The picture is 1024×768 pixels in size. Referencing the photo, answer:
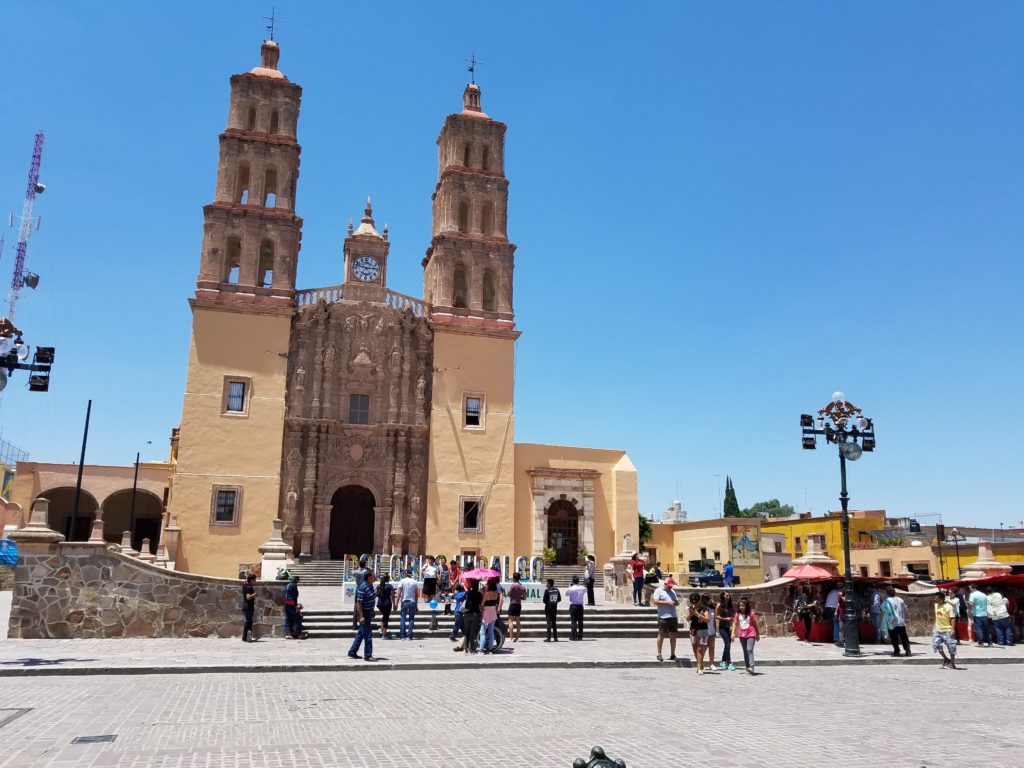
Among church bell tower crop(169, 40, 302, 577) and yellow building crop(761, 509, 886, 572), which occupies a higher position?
church bell tower crop(169, 40, 302, 577)

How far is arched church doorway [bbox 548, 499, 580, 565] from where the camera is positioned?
121 ft

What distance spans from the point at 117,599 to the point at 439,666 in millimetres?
7387

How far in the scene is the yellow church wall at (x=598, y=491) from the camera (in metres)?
36.6

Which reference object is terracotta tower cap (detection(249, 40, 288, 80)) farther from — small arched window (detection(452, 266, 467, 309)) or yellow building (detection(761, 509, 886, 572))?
yellow building (detection(761, 509, 886, 572))

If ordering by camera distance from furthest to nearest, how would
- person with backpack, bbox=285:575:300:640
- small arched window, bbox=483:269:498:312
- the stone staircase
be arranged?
1. small arched window, bbox=483:269:498:312
2. the stone staircase
3. person with backpack, bbox=285:575:300:640

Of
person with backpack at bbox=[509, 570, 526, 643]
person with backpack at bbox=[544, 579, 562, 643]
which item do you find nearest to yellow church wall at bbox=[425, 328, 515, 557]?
person with backpack at bbox=[509, 570, 526, 643]

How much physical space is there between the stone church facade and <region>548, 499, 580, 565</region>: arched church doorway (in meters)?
0.08

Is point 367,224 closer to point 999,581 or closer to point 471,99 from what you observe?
point 471,99

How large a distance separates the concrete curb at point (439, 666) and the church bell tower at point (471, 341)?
1990 cm

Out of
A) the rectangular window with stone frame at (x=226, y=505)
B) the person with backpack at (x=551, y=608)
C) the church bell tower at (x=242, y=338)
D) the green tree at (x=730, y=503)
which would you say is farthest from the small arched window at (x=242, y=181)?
the green tree at (x=730, y=503)

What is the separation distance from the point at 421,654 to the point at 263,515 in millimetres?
19277

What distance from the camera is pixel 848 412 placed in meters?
17.9

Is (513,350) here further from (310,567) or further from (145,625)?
(145,625)

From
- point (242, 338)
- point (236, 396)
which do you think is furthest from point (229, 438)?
point (242, 338)
